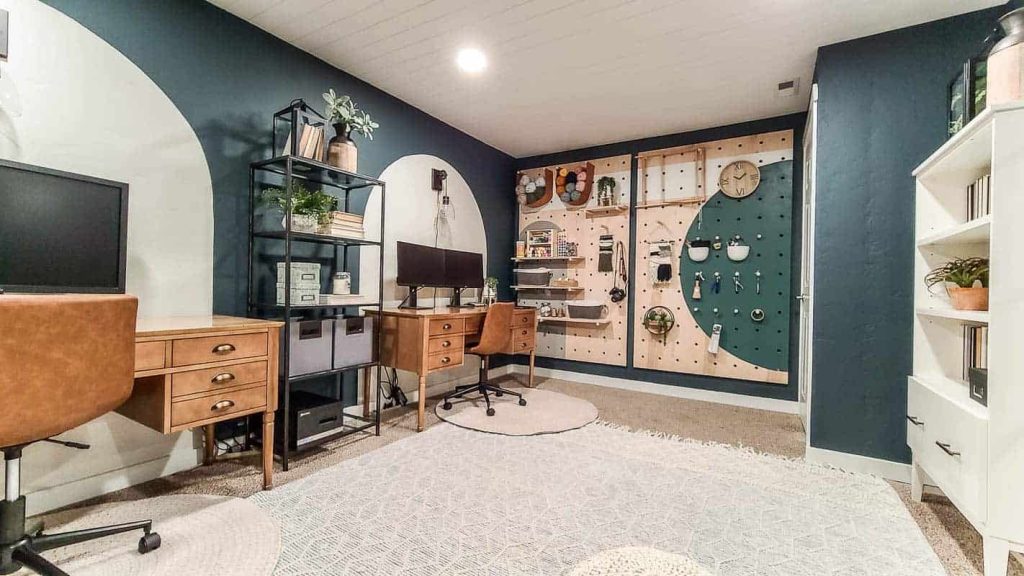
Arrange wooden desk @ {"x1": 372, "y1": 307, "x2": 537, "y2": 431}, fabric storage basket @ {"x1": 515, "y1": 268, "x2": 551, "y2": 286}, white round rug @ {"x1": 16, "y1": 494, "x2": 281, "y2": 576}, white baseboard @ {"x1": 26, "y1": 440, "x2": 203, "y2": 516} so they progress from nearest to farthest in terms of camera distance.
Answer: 1. white round rug @ {"x1": 16, "y1": 494, "x2": 281, "y2": 576}
2. white baseboard @ {"x1": 26, "y1": 440, "x2": 203, "y2": 516}
3. wooden desk @ {"x1": 372, "y1": 307, "x2": 537, "y2": 431}
4. fabric storage basket @ {"x1": 515, "y1": 268, "x2": 551, "y2": 286}

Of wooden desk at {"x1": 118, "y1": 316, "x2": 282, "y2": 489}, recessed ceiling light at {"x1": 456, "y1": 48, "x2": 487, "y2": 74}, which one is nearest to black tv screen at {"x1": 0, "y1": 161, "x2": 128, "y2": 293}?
wooden desk at {"x1": 118, "y1": 316, "x2": 282, "y2": 489}

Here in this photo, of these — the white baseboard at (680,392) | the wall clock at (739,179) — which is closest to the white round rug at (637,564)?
the white baseboard at (680,392)

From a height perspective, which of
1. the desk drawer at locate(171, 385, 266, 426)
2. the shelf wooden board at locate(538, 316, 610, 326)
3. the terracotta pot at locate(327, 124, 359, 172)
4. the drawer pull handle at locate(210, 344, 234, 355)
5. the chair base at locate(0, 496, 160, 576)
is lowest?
the chair base at locate(0, 496, 160, 576)

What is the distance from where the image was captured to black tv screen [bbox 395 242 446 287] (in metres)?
3.27

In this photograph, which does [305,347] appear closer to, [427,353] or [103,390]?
[427,353]

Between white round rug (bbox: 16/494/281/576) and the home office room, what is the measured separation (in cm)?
1

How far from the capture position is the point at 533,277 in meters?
4.65

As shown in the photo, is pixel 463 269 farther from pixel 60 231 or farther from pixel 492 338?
pixel 60 231

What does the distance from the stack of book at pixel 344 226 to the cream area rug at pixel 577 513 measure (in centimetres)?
126

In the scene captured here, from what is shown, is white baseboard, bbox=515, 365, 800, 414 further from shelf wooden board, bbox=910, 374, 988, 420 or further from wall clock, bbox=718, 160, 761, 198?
wall clock, bbox=718, 160, 761, 198

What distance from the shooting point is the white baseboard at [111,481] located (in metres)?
1.75

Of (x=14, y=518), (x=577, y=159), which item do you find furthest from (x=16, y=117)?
(x=577, y=159)

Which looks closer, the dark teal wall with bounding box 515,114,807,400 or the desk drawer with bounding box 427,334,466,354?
the desk drawer with bounding box 427,334,466,354

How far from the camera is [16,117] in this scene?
1.72 m
